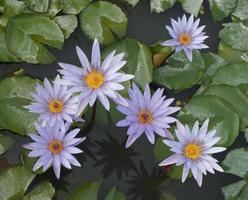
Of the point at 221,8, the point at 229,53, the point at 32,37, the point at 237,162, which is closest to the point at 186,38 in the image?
the point at 229,53

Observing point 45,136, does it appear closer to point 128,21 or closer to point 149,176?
point 149,176

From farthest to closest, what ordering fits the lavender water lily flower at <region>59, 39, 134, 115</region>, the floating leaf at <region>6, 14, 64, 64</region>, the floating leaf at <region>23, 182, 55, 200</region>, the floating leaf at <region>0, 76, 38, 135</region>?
the floating leaf at <region>6, 14, 64, 64</region> < the floating leaf at <region>0, 76, 38, 135</region> < the floating leaf at <region>23, 182, 55, 200</region> < the lavender water lily flower at <region>59, 39, 134, 115</region>

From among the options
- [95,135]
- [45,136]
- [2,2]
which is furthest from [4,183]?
[2,2]

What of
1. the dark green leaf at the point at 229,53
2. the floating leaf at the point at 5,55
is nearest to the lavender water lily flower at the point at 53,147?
the floating leaf at the point at 5,55

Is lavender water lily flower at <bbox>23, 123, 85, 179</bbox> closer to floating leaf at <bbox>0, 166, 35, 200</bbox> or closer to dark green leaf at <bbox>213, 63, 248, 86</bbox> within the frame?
floating leaf at <bbox>0, 166, 35, 200</bbox>

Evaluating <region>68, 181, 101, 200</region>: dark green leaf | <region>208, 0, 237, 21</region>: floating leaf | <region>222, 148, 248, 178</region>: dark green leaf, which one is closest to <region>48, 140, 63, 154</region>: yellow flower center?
<region>68, 181, 101, 200</region>: dark green leaf

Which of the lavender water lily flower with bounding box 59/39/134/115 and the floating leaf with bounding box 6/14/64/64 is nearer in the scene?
the lavender water lily flower with bounding box 59/39/134/115

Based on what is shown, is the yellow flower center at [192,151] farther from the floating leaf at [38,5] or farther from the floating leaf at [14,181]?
the floating leaf at [38,5]

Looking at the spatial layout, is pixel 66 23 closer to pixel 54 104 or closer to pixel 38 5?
pixel 38 5
